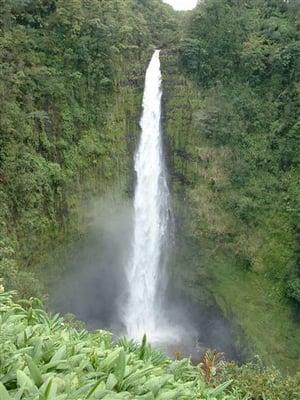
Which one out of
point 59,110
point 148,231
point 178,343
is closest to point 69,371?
point 178,343

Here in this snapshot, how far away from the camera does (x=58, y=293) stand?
18.1 m

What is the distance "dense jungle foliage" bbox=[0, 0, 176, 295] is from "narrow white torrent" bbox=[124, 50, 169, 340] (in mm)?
772

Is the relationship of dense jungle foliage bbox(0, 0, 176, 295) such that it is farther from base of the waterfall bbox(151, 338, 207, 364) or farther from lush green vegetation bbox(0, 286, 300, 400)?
lush green vegetation bbox(0, 286, 300, 400)

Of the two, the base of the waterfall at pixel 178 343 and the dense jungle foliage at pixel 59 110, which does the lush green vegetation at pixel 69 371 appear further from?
the base of the waterfall at pixel 178 343

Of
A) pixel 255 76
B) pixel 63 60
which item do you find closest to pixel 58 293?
pixel 63 60

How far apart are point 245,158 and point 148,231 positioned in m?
4.94

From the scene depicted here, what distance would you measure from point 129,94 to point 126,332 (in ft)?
32.4

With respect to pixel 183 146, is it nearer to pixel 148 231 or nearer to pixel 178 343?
pixel 148 231

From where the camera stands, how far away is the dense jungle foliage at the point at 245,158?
59.8 ft

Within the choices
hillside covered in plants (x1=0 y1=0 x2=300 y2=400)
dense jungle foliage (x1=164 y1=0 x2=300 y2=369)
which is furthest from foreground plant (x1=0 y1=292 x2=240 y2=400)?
dense jungle foliage (x1=164 y1=0 x2=300 y2=369)

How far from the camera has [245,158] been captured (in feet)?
67.4

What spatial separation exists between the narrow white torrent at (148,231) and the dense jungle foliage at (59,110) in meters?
0.77

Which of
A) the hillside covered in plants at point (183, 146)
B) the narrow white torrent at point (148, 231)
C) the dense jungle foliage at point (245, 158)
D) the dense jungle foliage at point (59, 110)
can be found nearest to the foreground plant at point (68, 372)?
the hillside covered in plants at point (183, 146)

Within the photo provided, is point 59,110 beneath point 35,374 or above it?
above
